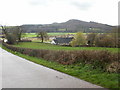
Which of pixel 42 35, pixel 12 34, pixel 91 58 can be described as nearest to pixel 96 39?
pixel 12 34

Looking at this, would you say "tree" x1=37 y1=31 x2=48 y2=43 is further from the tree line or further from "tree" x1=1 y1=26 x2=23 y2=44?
the tree line

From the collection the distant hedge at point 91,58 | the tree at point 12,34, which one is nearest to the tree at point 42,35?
→ the tree at point 12,34

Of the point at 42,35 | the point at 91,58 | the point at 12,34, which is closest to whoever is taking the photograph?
the point at 91,58

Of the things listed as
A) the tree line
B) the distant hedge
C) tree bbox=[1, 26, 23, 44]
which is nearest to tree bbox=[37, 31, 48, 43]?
tree bbox=[1, 26, 23, 44]

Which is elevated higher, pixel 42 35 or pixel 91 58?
pixel 42 35

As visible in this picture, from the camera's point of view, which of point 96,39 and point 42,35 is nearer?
→ point 96,39

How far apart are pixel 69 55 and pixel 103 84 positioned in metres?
7.37

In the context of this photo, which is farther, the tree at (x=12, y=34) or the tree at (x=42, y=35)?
the tree at (x=42, y=35)

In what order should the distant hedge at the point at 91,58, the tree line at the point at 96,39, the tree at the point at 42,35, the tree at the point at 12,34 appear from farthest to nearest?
the tree at the point at 42,35 < the tree at the point at 12,34 < the tree line at the point at 96,39 < the distant hedge at the point at 91,58

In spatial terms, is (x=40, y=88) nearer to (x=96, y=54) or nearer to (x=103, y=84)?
(x=103, y=84)

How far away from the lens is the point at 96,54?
1176 centimetres

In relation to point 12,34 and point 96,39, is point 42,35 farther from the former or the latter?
point 96,39

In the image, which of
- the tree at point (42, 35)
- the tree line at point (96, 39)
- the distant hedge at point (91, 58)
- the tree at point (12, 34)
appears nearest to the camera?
the distant hedge at point (91, 58)

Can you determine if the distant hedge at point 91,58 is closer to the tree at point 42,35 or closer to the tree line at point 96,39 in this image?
the tree line at point 96,39
